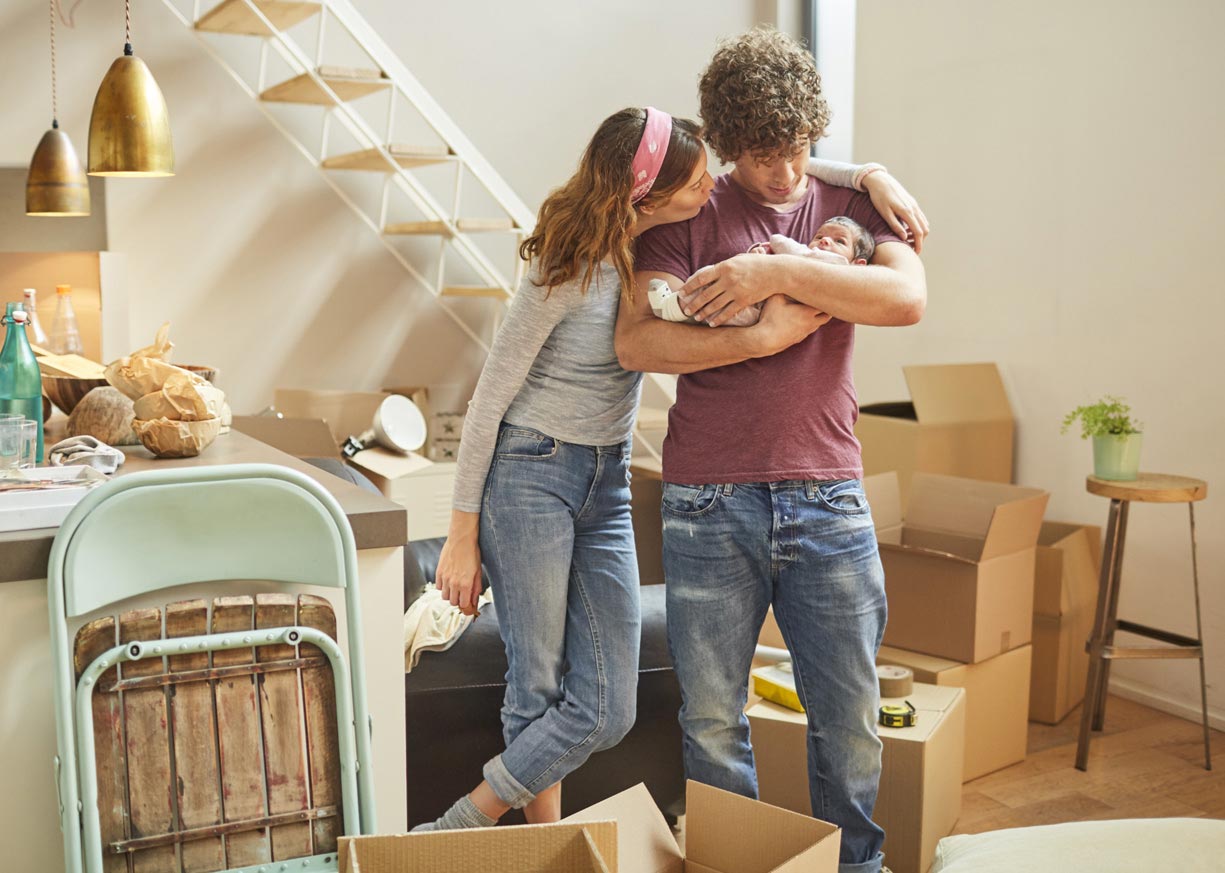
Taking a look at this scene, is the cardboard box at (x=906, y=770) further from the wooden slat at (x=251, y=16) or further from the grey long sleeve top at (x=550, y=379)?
the wooden slat at (x=251, y=16)

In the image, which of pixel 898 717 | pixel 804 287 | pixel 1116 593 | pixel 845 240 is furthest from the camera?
pixel 1116 593

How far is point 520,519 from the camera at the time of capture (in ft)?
6.08

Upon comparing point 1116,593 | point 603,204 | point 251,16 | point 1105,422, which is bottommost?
point 1116,593

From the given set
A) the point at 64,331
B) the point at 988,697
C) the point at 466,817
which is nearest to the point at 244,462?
the point at 466,817

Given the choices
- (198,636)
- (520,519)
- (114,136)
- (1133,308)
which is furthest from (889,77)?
(198,636)

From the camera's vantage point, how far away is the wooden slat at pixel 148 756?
1497 mm

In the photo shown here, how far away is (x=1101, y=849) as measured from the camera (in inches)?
54.8

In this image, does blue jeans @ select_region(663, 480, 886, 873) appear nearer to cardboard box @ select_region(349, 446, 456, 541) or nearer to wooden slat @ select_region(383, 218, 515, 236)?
cardboard box @ select_region(349, 446, 456, 541)

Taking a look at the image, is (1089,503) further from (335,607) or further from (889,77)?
(335,607)

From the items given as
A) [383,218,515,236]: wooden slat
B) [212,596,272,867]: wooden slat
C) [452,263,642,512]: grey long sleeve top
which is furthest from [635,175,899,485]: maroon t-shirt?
[383,218,515,236]: wooden slat

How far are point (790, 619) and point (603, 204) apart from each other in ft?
2.36

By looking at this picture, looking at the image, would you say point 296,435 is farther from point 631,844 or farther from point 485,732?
point 631,844

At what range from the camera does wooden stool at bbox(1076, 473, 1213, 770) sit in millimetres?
3090

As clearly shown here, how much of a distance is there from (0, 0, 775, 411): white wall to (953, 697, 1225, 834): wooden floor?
330cm
